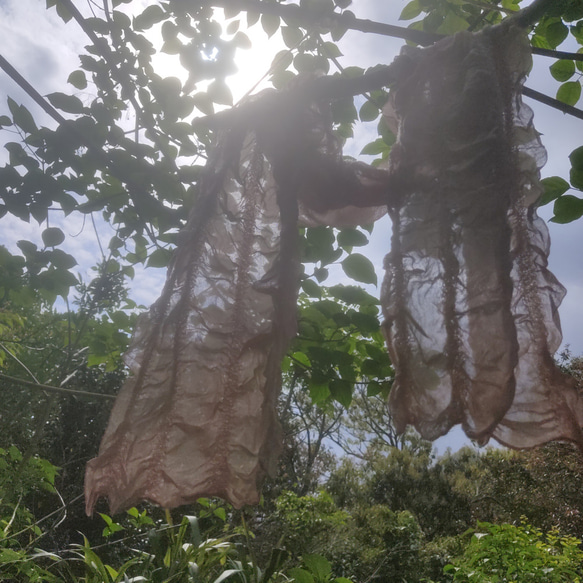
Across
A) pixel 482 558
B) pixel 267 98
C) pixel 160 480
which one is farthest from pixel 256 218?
pixel 482 558

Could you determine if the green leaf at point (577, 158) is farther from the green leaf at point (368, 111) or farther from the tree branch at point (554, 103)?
the green leaf at point (368, 111)

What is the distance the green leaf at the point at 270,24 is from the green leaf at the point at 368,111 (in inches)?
15.2

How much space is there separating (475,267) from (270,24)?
1.23 metres

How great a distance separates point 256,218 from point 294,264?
12cm

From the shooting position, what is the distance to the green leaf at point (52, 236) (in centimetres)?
161

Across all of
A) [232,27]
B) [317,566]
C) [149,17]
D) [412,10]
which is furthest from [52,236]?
[317,566]

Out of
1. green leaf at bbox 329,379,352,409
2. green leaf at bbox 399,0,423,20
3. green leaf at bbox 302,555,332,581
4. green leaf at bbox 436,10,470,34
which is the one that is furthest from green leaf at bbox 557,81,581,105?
green leaf at bbox 302,555,332,581

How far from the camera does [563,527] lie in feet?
22.3

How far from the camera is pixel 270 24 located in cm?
151

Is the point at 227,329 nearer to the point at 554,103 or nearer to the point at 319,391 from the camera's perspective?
the point at 319,391

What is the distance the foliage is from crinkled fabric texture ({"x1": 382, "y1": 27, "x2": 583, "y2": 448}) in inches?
113

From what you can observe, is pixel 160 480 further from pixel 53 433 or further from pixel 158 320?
pixel 53 433

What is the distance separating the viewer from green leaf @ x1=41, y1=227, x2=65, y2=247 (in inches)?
63.4

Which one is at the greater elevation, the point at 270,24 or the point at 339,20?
the point at 270,24
